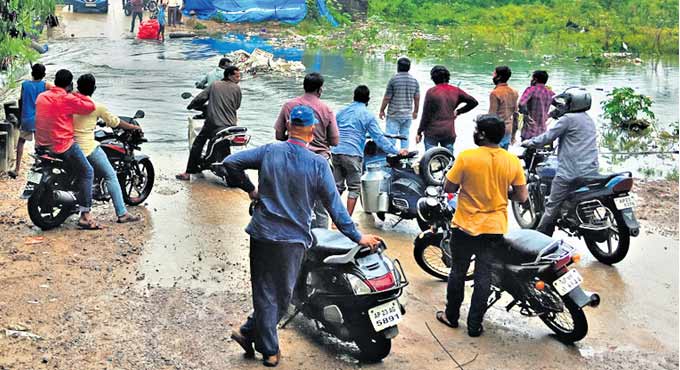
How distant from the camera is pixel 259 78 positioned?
21.7m

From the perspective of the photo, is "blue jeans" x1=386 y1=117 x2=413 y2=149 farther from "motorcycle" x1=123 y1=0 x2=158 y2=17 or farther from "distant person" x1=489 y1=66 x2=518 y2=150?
"motorcycle" x1=123 y1=0 x2=158 y2=17

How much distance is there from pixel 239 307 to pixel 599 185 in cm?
370

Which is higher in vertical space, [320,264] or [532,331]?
[320,264]

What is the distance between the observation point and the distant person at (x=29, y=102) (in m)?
9.51

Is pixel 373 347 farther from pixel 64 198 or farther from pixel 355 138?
pixel 64 198

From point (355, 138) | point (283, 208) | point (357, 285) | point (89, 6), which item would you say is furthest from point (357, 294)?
point (89, 6)

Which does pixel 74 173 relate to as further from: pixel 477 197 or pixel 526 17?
pixel 526 17

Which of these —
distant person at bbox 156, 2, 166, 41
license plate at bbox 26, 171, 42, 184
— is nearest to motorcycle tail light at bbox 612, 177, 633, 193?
license plate at bbox 26, 171, 42, 184

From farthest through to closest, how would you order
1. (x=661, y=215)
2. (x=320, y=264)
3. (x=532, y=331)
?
(x=661, y=215) → (x=532, y=331) → (x=320, y=264)

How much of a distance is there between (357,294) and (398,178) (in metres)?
3.64

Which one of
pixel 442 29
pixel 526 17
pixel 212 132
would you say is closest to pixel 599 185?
pixel 212 132

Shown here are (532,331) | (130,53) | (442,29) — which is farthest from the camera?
(442,29)

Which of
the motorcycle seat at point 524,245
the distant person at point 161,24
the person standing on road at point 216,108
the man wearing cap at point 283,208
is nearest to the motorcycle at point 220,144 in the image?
the person standing on road at point 216,108

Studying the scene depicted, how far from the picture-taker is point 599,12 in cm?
4200
